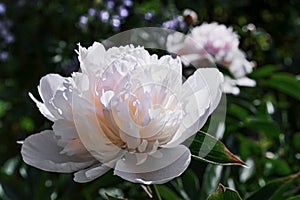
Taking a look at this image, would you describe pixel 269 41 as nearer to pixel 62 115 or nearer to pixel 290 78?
pixel 290 78

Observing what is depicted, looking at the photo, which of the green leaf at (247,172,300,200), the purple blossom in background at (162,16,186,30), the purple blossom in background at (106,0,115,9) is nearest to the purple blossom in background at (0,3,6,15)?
the purple blossom in background at (106,0,115,9)

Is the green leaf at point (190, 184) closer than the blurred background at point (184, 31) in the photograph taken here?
Yes

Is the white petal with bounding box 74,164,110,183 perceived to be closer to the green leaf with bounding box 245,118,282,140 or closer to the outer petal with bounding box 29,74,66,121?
the outer petal with bounding box 29,74,66,121

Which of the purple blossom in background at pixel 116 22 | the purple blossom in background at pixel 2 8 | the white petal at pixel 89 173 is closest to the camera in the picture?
the white petal at pixel 89 173

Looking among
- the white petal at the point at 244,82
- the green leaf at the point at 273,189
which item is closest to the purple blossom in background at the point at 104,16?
the white petal at the point at 244,82

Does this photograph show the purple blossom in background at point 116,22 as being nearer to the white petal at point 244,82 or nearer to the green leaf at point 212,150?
the white petal at point 244,82

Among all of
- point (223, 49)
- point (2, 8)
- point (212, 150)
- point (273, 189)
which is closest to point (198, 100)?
point (212, 150)

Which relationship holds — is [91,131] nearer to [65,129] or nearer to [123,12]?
Answer: [65,129]

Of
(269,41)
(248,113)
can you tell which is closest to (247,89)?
(248,113)
